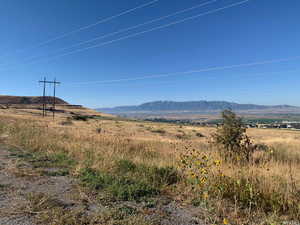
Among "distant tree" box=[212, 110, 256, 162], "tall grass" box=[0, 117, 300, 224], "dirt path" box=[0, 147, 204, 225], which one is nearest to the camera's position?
"dirt path" box=[0, 147, 204, 225]

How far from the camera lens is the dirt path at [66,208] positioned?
9.52 ft

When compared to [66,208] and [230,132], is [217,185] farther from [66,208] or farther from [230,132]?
[230,132]

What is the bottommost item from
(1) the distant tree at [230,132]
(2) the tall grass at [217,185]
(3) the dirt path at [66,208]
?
(3) the dirt path at [66,208]

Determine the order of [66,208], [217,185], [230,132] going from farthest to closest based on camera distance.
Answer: [230,132]
[217,185]
[66,208]

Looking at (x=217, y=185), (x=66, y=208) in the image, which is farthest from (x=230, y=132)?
(x=66, y=208)

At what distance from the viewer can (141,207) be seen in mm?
3365

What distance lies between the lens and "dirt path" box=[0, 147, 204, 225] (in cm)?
290

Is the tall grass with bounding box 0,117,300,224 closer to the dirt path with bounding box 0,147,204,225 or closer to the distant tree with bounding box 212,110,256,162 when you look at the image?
the dirt path with bounding box 0,147,204,225

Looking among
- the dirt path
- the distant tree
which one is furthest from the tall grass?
the distant tree

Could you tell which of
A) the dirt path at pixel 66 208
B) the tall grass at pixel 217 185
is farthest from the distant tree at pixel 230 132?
the dirt path at pixel 66 208

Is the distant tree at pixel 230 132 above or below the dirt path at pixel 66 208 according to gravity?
above

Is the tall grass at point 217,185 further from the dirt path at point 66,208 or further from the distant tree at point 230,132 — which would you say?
the distant tree at point 230,132

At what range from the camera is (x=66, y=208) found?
10.7 feet

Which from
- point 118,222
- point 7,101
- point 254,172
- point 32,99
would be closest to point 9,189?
point 118,222
